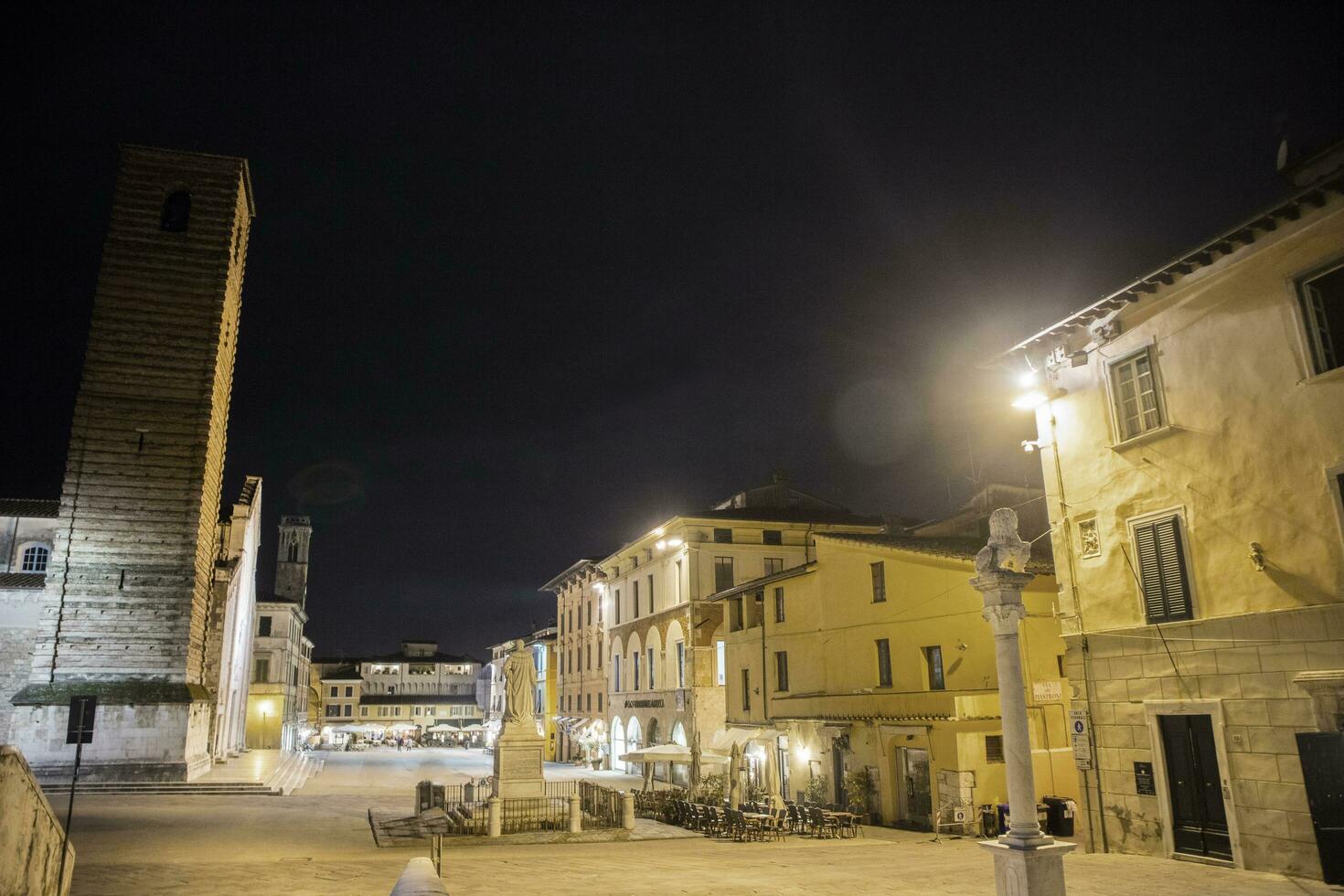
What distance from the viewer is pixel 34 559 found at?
40.2 m

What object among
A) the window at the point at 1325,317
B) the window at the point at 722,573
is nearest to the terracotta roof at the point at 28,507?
the window at the point at 722,573

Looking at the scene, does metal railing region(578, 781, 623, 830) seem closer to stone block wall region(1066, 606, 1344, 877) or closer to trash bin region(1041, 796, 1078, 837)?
trash bin region(1041, 796, 1078, 837)

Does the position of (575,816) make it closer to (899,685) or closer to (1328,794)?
(899,685)

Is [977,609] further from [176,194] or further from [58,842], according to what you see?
[176,194]

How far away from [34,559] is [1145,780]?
45.2 meters

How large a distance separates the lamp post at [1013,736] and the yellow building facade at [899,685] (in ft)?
43.0

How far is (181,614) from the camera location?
30953 millimetres

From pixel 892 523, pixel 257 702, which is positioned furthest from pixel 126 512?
pixel 257 702

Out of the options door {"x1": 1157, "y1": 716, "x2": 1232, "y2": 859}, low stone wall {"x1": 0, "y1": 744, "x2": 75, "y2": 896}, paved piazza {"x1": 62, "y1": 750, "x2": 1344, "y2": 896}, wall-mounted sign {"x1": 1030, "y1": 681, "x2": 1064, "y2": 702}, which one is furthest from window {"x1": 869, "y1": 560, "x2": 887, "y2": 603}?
low stone wall {"x1": 0, "y1": 744, "x2": 75, "y2": 896}

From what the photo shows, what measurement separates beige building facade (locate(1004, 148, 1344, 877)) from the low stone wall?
53.4 ft

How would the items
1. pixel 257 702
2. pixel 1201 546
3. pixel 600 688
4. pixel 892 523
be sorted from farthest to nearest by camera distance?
pixel 257 702 < pixel 600 688 < pixel 892 523 < pixel 1201 546

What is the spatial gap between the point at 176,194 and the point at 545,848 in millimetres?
30292

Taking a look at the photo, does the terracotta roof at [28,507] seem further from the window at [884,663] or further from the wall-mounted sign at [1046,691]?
the wall-mounted sign at [1046,691]

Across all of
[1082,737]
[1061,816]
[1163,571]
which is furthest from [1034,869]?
[1061,816]
